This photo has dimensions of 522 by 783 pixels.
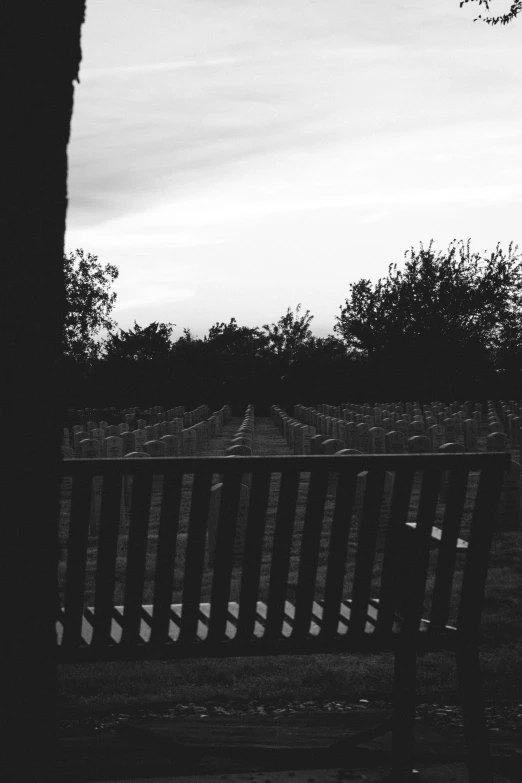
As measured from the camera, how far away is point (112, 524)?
3137 millimetres

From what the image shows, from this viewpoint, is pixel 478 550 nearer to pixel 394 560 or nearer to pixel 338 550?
pixel 394 560

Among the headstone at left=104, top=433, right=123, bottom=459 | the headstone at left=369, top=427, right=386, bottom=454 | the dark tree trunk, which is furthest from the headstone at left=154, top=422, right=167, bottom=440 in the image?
the dark tree trunk

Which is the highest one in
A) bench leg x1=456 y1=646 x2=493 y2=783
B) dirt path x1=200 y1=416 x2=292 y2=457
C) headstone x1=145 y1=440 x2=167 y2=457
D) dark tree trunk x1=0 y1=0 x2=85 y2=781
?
dark tree trunk x1=0 y1=0 x2=85 y2=781

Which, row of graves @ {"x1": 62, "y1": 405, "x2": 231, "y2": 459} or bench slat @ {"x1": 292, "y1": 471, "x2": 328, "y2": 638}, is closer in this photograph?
bench slat @ {"x1": 292, "y1": 471, "x2": 328, "y2": 638}

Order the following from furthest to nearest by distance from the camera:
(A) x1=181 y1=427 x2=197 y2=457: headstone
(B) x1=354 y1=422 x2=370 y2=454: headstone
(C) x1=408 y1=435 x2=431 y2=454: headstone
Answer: (A) x1=181 y1=427 x2=197 y2=457: headstone, (B) x1=354 y1=422 x2=370 y2=454: headstone, (C) x1=408 y1=435 x2=431 y2=454: headstone

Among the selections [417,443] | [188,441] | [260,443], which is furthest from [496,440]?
[260,443]

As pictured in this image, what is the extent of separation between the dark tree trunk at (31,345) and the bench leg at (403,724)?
1.31m

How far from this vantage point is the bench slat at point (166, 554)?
3.11 m

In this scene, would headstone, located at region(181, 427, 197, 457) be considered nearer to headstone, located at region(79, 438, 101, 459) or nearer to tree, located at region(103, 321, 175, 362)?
headstone, located at region(79, 438, 101, 459)

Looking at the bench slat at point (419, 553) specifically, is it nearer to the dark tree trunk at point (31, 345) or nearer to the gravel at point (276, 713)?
the gravel at point (276, 713)

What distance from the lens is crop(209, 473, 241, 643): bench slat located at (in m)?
3.18

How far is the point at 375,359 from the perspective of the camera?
4822cm

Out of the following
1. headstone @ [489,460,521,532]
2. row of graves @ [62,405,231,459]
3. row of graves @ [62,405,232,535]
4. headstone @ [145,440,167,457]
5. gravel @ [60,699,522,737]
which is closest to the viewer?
gravel @ [60,699,522,737]

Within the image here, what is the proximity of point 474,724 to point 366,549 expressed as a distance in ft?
2.25
